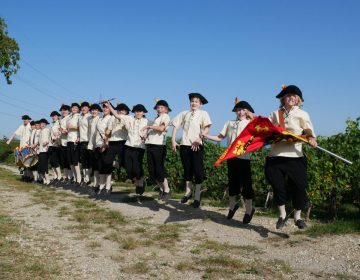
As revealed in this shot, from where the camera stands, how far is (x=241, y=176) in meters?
7.76

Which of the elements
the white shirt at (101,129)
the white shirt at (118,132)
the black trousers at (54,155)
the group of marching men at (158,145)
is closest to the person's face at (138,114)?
the group of marching men at (158,145)

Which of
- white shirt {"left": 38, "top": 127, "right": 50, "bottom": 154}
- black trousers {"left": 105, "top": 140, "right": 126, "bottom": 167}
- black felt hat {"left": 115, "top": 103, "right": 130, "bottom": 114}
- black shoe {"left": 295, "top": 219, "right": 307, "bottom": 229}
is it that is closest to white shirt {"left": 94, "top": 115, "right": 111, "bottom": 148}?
black trousers {"left": 105, "top": 140, "right": 126, "bottom": 167}

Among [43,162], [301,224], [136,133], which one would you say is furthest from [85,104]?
[301,224]

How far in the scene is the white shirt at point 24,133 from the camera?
51.0 feet

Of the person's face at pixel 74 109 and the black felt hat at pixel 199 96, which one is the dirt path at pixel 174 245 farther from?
the person's face at pixel 74 109

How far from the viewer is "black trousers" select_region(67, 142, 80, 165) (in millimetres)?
13266

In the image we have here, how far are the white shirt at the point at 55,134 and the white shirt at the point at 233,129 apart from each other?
25.6 feet

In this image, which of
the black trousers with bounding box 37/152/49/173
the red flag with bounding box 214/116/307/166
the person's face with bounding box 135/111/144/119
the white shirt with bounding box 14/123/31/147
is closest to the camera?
the red flag with bounding box 214/116/307/166

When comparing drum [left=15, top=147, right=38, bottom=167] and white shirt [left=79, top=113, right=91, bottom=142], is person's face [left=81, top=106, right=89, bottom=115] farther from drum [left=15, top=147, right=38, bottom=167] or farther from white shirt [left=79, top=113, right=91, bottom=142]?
drum [left=15, top=147, right=38, bottom=167]

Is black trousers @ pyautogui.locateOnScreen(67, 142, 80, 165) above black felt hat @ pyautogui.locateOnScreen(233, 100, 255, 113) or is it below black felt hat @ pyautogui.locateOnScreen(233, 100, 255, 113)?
below

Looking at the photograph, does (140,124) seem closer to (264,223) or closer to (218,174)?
(218,174)

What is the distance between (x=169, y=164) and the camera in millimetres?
13172

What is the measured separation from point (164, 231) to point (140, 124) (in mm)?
3636

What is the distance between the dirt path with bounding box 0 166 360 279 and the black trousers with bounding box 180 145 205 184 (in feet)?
2.57
